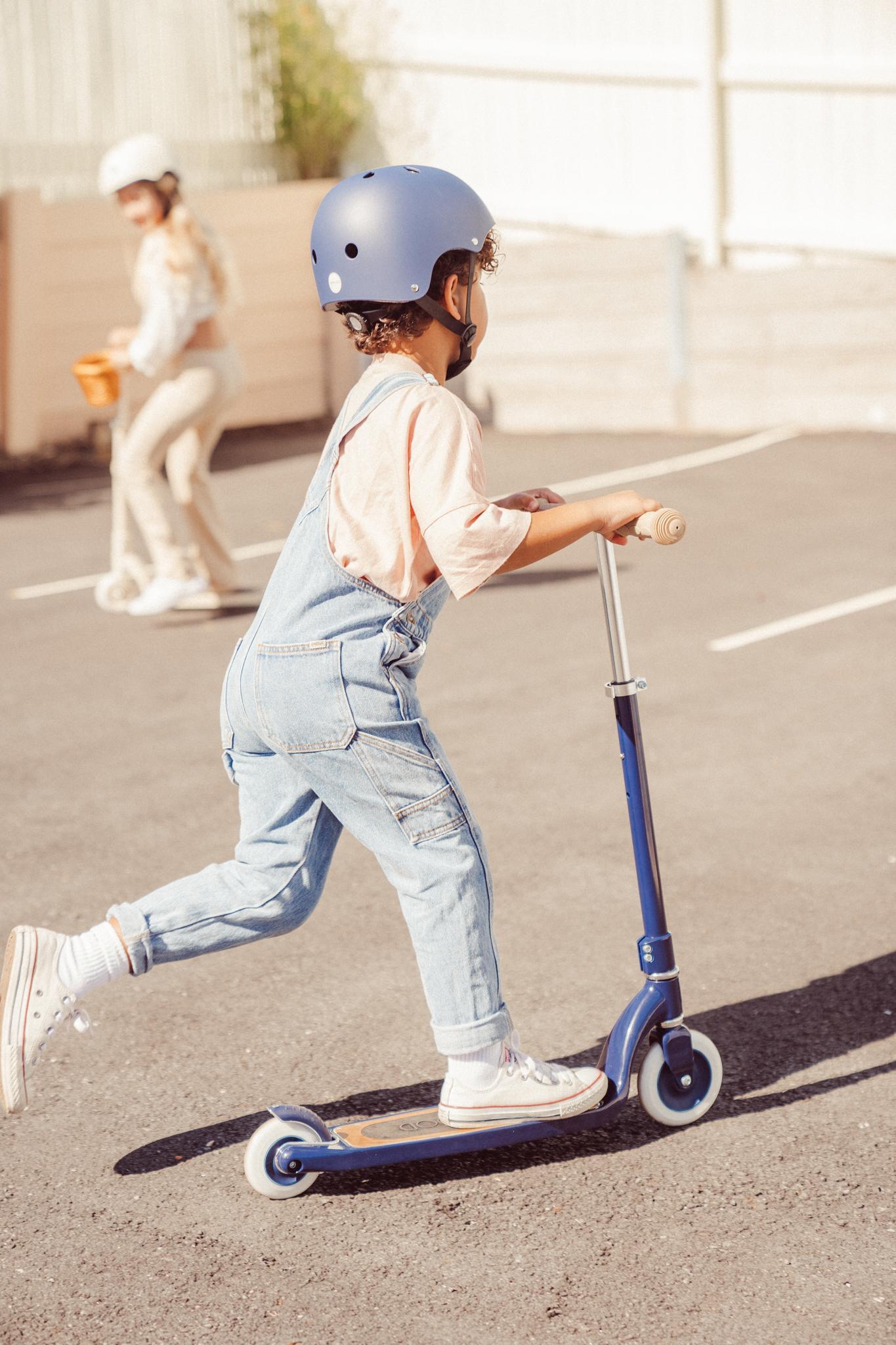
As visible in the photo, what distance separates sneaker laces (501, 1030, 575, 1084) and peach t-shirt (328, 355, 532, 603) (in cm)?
88

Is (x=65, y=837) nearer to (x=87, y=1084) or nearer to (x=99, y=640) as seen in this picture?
(x=87, y=1084)

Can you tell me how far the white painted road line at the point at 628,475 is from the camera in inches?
373

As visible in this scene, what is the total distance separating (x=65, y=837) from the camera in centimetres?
541

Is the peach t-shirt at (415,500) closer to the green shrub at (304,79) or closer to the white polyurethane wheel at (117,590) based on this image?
the white polyurethane wheel at (117,590)

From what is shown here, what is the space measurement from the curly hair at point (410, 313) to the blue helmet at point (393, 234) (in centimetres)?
2

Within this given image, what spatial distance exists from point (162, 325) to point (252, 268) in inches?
287

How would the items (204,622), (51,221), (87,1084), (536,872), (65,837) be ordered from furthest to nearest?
(51,221), (204,622), (65,837), (536,872), (87,1084)

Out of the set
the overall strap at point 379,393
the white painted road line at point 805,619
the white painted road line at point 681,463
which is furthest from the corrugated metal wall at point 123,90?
the overall strap at point 379,393

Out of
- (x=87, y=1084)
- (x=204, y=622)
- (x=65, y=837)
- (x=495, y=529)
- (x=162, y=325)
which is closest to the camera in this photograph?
(x=495, y=529)

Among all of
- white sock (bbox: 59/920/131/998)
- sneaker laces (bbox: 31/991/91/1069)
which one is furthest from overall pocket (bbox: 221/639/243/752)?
sneaker laces (bbox: 31/991/91/1069)

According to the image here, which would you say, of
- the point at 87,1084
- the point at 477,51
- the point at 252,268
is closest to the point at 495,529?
the point at 87,1084

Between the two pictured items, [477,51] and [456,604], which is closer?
[456,604]

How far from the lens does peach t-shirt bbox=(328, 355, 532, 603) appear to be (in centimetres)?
297

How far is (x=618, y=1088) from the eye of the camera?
3.35 meters
